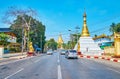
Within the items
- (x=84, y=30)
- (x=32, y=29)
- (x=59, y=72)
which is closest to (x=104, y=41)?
(x=84, y=30)

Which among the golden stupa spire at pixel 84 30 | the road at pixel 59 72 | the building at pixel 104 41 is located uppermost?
the golden stupa spire at pixel 84 30

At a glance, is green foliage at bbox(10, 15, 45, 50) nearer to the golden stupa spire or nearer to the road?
the golden stupa spire

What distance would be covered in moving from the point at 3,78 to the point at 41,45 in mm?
92121

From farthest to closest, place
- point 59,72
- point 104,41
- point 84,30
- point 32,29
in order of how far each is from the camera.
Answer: point 104,41 < point 32,29 < point 84,30 < point 59,72

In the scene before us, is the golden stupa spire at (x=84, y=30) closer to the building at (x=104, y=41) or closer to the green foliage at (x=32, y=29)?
the building at (x=104, y=41)

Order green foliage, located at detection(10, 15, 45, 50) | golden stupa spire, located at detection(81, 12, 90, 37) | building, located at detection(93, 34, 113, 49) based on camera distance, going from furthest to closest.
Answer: building, located at detection(93, 34, 113, 49), golden stupa spire, located at detection(81, 12, 90, 37), green foliage, located at detection(10, 15, 45, 50)

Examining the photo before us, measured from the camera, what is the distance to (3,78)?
46.7 ft

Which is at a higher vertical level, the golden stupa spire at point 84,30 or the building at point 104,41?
the golden stupa spire at point 84,30

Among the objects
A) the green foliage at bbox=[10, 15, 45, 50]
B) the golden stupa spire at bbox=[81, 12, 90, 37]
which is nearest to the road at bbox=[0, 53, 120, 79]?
the green foliage at bbox=[10, 15, 45, 50]

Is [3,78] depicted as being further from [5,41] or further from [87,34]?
[87,34]

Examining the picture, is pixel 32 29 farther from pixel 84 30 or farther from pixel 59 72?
pixel 59 72

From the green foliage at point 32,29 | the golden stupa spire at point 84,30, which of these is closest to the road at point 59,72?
the green foliage at point 32,29

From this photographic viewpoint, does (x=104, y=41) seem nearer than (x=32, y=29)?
No

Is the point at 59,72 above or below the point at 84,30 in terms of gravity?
below
